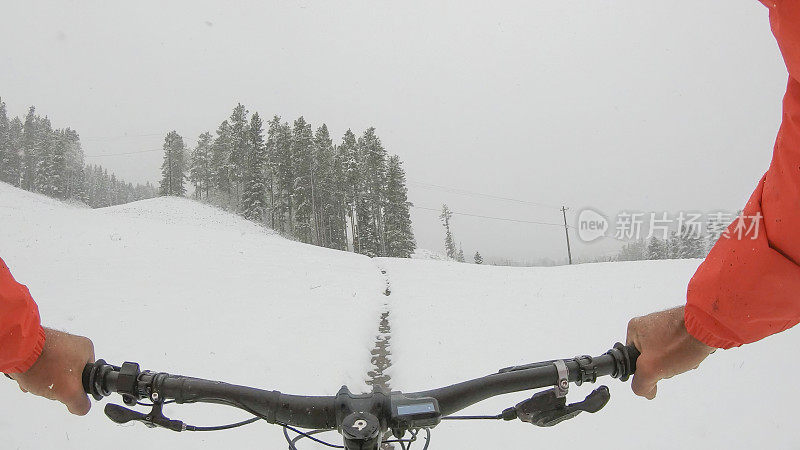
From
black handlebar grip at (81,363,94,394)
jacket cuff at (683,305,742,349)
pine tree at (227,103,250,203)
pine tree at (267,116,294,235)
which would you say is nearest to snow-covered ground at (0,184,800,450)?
black handlebar grip at (81,363,94,394)

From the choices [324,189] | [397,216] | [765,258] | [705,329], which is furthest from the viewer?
[324,189]

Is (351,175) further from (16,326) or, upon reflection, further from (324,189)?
(16,326)

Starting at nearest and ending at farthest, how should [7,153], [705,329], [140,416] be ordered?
[705,329] < [140,416] < [7,153]

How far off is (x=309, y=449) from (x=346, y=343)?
14.3ft

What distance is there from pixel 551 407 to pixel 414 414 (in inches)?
20.7

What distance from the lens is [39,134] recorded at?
73.0m

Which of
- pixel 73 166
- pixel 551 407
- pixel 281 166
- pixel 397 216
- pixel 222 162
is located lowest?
pixel 551 407

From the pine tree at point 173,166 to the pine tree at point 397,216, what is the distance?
4074cm

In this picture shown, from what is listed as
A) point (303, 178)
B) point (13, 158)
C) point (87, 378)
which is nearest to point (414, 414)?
point (87, 378)

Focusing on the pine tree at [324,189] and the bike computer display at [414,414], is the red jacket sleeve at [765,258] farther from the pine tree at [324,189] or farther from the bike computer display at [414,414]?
the pine tree at [324,189]

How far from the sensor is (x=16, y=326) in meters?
1.41

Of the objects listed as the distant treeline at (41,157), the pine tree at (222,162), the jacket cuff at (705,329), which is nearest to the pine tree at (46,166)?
the distant treeline at (41,157)

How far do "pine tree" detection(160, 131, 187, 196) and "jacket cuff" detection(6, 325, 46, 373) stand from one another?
260 feet

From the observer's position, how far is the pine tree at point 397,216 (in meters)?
51.2
